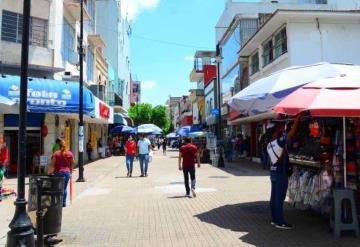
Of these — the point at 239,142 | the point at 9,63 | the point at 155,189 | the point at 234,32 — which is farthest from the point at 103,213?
the point at 234,32

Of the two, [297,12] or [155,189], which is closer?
[155,189]

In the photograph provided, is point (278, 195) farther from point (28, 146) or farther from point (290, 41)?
point (28, 146)

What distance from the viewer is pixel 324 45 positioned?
22.2 meters

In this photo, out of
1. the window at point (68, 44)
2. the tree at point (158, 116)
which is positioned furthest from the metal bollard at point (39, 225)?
the tree at point (158, 116)

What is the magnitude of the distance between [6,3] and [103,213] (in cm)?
1393

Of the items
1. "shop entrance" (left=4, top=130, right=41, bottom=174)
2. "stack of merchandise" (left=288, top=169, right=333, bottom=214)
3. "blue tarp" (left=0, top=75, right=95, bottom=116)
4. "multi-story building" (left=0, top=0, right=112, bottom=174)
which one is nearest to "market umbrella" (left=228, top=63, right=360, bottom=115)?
"stack of merchandise" (left=288, top=169, right=333, bottom=214)

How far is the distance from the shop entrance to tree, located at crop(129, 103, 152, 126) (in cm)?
6363

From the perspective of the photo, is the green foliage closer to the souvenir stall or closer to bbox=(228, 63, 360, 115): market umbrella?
bbox=(228, 63, 360, 115): market umbrella

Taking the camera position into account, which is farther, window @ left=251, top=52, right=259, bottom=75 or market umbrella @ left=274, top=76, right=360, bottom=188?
window @ left=251, top=52, right=259, bottom=75

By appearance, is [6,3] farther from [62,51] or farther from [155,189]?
[155,189]

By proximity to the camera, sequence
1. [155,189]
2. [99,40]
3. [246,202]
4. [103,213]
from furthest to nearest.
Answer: [99,40] < [155,189] < [246,202] < [103,213]

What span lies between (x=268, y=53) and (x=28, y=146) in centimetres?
1331

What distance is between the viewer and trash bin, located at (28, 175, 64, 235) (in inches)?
286

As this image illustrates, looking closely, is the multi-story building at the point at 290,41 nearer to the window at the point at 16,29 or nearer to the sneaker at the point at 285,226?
the window at the point at 16,29
